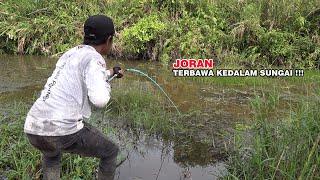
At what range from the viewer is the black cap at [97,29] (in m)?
3.45

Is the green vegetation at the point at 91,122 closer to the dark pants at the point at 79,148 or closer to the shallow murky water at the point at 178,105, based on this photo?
the shallow murky water at the point at 178,105

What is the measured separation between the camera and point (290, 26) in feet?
35.9

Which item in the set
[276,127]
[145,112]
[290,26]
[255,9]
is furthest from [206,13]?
[276,127]

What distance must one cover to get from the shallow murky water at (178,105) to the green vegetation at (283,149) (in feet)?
1.23

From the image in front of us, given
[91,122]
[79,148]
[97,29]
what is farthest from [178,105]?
[97,29]

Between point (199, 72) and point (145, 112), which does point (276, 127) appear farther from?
point (199, 72)

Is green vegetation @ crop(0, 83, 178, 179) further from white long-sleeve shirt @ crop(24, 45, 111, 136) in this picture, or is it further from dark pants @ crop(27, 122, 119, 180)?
white long-sleeve shirt @ crop(24, 45, 111, 136)

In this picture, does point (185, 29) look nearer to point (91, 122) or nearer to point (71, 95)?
point (91, 122)

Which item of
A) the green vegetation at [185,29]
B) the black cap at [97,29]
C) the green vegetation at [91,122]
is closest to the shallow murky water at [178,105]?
the green vegetation at [91,122]

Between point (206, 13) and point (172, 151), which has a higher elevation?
point (206, 13)

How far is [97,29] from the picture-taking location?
3.46 m

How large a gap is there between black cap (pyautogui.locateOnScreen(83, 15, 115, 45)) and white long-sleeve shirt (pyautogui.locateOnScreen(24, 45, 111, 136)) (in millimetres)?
102

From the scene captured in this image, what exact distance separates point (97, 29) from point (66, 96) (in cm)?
54

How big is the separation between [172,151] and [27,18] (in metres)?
7.95
